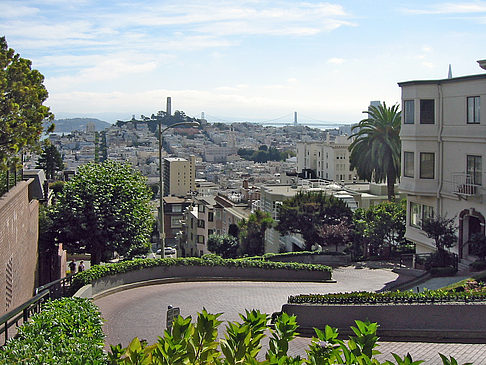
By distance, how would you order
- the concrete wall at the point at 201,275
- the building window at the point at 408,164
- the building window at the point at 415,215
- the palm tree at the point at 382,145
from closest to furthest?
the concrete wall at the point at 201,275 < the building window at the point at 408,164 < the building window at the point at 415,215 < the palm tree at the point at 382,145

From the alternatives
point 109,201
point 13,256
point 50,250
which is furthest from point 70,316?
point 50,250

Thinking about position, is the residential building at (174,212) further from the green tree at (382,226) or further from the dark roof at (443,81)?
the dark roof at (443,81)

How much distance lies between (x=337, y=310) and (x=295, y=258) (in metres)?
19.5

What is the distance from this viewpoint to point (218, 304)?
19.9 m

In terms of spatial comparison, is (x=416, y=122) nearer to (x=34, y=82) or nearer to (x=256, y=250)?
(x=34, y=82)

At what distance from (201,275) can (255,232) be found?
24779 millimetres

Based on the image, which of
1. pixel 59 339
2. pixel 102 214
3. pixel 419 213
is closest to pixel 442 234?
pixel 419 213

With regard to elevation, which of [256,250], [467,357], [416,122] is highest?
[416,122]

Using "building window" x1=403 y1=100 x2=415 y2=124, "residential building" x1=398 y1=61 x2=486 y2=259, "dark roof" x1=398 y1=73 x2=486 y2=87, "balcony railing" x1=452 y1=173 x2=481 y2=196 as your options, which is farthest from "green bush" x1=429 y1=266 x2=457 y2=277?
"dark roof" x1=398 y1=73 x2=486 y2=87

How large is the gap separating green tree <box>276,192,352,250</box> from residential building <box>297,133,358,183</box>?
317ft

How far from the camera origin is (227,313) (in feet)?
60.8

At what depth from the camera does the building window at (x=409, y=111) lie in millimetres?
29984

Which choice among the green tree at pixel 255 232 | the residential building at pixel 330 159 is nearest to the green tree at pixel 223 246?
the green tree at pixel 255 232

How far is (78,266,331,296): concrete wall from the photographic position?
21172 millimetres
